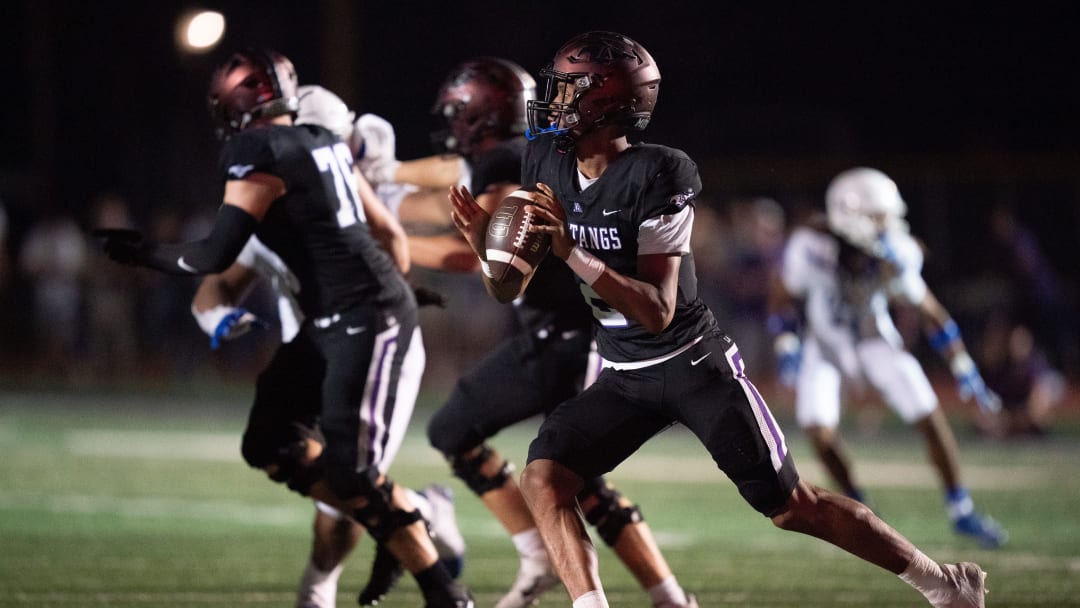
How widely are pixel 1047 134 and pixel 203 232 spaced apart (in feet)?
36.0

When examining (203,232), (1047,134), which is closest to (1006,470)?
(203,232)

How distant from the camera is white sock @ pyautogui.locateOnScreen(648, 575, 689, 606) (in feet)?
19.1

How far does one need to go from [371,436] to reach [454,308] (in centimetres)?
1261

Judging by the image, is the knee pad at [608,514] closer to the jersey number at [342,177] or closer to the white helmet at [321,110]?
the jersey number at [342,177]

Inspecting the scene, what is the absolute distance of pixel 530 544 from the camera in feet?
20.6

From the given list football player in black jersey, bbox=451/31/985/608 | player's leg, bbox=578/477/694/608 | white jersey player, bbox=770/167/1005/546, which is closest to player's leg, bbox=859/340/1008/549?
white jersey player, bbox=770/167/1005/546

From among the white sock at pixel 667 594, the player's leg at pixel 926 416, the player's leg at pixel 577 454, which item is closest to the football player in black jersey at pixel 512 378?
the white sock at pixel 667 594

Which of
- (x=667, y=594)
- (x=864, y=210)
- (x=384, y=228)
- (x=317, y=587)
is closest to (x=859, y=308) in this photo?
(x=864, y=210)

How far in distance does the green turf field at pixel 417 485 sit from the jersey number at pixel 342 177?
1.59 metres

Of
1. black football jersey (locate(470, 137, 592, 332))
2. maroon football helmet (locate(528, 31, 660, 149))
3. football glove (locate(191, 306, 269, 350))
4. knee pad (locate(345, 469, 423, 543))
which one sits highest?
maroon football helmet (locate(528, 31, 660, 149))

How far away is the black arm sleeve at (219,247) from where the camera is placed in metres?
5.50

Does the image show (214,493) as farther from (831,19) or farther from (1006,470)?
(831,19)

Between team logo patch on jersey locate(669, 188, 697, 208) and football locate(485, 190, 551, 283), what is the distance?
405mm

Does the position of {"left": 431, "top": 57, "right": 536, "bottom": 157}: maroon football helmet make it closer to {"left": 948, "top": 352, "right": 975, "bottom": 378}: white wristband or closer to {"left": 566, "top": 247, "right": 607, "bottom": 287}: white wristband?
{"left": 566, "top": 247, "right": 607, "bottom": 287}: white wristband
